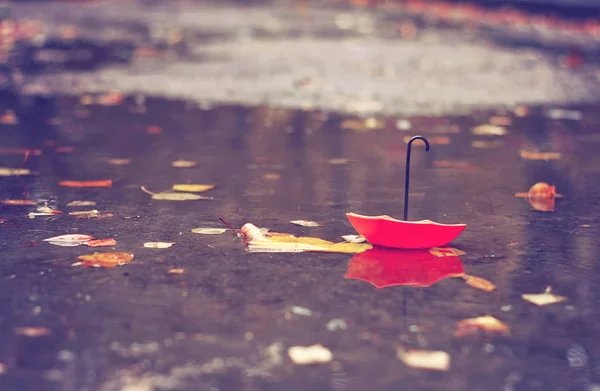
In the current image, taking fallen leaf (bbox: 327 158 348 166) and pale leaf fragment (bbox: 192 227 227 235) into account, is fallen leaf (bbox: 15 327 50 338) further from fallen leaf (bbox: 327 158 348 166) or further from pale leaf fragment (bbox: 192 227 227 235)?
fallen leaf (bbox: 327 158 348 166)

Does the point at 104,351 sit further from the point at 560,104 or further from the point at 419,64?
the point at 419,64

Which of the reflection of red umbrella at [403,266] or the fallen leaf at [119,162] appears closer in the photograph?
the reflection of red umbrella at [403,266]

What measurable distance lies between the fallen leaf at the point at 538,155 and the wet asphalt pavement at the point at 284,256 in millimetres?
32

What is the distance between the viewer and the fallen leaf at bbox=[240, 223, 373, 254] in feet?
15.3

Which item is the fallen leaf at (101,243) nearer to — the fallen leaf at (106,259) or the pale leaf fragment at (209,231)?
the fallen leaf at (106,259)

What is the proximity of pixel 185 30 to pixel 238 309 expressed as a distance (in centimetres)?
1274

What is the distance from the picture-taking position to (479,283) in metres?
4.18

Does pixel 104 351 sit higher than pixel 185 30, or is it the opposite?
pixel 185 30

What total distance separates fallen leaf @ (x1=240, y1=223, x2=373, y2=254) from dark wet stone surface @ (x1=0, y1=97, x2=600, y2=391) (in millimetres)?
88

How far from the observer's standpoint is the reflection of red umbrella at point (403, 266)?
4215 millimetres

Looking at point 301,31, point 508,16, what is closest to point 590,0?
point 508,16

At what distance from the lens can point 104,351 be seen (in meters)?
3.38

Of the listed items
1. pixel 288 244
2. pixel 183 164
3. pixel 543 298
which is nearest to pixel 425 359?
pixel 543 298

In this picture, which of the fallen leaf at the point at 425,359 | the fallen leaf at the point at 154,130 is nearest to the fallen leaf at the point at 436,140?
the fallen leaf at the point at 154,130
